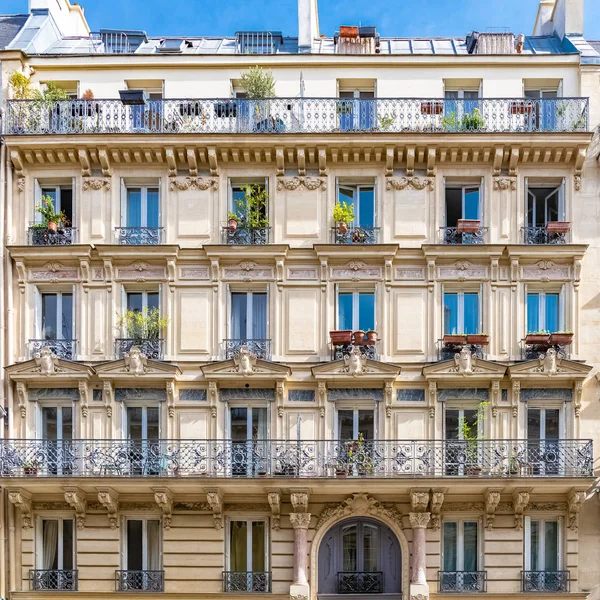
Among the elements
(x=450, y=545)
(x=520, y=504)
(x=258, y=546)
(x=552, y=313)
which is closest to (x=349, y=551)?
(x=258, y=546)

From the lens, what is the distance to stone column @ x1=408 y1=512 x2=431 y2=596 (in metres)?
19.8

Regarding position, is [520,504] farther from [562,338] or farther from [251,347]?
[251,347]

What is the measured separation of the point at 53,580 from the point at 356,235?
10497 millimetres

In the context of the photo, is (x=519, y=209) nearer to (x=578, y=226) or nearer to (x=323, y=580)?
(x=578, y=226)

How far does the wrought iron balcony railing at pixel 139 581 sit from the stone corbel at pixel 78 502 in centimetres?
143

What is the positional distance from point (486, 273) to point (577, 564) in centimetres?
686

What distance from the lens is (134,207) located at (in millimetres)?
21578

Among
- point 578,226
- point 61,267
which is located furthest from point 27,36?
point 578,226

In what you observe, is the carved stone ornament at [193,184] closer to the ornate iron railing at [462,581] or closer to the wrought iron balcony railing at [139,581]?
the wrought iron balcony railing at [139,581]

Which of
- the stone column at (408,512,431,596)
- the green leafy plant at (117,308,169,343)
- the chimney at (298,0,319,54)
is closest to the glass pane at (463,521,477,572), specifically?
the stone column at (408,512,431,596)

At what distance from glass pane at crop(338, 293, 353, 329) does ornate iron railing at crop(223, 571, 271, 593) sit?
5894 mm

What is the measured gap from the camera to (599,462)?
20234mm

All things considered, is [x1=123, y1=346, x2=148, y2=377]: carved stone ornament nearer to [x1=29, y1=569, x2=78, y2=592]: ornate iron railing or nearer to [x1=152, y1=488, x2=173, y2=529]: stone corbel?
[x1=152, y1=488, x2=173, y2=529]: stone corbel

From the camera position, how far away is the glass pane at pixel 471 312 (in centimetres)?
2089
